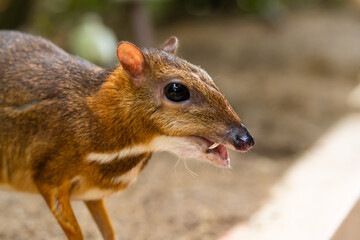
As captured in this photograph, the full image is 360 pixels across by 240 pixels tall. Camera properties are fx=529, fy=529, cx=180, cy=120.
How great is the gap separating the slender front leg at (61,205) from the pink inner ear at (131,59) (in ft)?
2.50

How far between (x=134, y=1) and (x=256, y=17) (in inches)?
152

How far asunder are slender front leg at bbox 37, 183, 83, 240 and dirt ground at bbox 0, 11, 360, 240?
68 cm

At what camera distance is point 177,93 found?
291 cm

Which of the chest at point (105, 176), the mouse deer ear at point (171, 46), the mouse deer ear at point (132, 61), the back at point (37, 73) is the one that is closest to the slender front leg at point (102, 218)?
the chest at point (105, 176)

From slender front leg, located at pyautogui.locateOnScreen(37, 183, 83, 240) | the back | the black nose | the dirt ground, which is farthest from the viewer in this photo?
the dirt ground

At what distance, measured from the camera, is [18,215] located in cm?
459

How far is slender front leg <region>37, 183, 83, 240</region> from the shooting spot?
3029 mm

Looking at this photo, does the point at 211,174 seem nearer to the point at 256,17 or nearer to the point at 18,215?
the point at 18,215

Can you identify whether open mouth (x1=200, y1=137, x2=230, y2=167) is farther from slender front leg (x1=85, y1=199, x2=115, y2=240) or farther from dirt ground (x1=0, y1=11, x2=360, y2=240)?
slender front leg (x1=85, y1=199, x2=115, y2=240)

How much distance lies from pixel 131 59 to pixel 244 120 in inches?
168

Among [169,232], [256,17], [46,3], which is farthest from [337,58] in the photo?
[169,232]

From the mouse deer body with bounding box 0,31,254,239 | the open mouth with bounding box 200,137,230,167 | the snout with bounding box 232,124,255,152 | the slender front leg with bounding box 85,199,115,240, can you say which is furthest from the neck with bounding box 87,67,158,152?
the slender front leg with bounding box 85,199,115,240

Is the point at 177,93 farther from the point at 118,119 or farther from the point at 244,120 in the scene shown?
the point at 244,120

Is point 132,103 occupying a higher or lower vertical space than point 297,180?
higher
